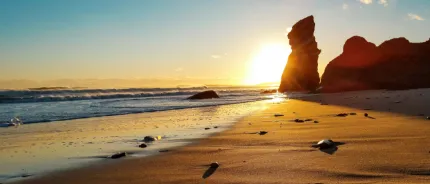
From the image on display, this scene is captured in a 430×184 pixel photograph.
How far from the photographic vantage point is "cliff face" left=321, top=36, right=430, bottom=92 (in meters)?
29.2

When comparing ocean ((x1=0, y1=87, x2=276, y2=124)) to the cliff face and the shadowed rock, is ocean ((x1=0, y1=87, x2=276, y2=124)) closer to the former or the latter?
the cliff face

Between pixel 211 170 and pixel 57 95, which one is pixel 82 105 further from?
pixel 211 170

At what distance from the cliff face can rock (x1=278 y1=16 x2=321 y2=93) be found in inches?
573

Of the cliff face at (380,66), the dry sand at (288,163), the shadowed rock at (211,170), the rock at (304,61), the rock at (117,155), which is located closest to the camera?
the dry sand at (288,163)

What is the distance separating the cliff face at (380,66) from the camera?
2922 centimetres

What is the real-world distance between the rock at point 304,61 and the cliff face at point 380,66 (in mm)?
14554

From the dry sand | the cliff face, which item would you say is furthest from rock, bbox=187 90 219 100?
the dry sand

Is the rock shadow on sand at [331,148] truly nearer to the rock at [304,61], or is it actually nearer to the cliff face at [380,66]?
the cliff face at [380,66]

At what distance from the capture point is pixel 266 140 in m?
5.95

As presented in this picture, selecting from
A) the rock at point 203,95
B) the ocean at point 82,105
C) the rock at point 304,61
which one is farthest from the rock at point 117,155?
the rock at point 304,61

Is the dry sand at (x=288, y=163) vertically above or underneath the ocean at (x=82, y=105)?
above

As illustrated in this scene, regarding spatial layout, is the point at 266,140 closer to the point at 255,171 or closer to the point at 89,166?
the point at 255,171

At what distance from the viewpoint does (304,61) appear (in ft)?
159

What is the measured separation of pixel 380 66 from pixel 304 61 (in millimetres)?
18143
